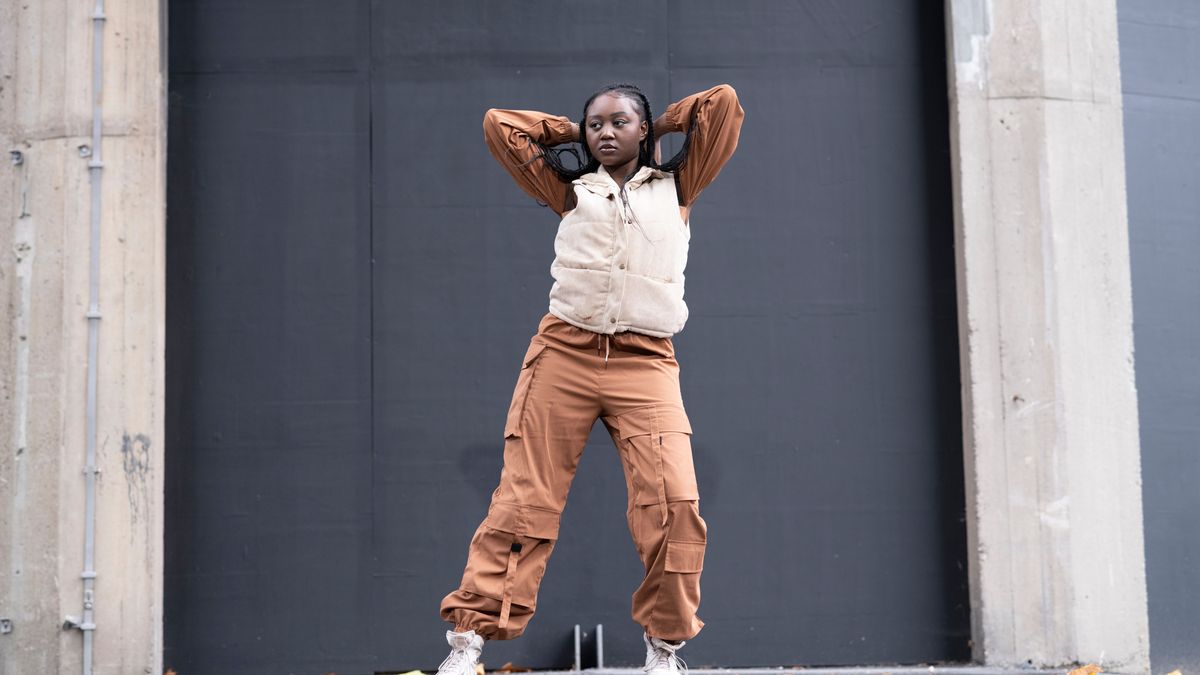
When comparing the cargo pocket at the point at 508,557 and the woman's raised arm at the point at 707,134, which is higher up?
the woman's raised arm at the point at 707,134

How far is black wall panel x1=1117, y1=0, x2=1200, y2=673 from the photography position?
674cm

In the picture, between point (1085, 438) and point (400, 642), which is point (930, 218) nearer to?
point (1085, 438)

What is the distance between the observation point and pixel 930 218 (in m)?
6.97

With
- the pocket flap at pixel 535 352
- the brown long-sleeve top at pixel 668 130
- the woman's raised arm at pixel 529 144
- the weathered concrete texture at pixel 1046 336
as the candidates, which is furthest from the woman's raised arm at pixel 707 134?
the weathered concrete texture at pixel 1046 336

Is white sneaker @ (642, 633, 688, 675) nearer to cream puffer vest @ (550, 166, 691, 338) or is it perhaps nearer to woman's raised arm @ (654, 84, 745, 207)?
cream puffer vest @ (550, 166, 691, 338)

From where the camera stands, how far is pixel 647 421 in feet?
14.4

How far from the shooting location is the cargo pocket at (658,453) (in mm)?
4289

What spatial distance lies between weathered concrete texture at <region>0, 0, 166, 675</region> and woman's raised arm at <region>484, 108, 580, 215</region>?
106 inches

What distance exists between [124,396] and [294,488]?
96cm

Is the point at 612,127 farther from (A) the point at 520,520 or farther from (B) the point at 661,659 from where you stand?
(B) the point at 661,659

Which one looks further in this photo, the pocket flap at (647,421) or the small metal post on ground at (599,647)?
the small metal post on ground at (599,647)

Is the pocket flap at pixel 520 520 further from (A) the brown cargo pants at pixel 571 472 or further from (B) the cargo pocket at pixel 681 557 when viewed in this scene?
(B) the cargo pocket at pixel 681 557

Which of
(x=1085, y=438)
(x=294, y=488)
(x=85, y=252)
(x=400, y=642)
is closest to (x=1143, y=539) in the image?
(x=1085, y=438)

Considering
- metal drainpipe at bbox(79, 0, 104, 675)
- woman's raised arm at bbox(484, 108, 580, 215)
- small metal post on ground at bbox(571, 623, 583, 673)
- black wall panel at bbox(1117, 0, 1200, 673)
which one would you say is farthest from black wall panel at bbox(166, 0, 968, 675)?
woman's raised arm at bbox(484, 108, 580, 215)
